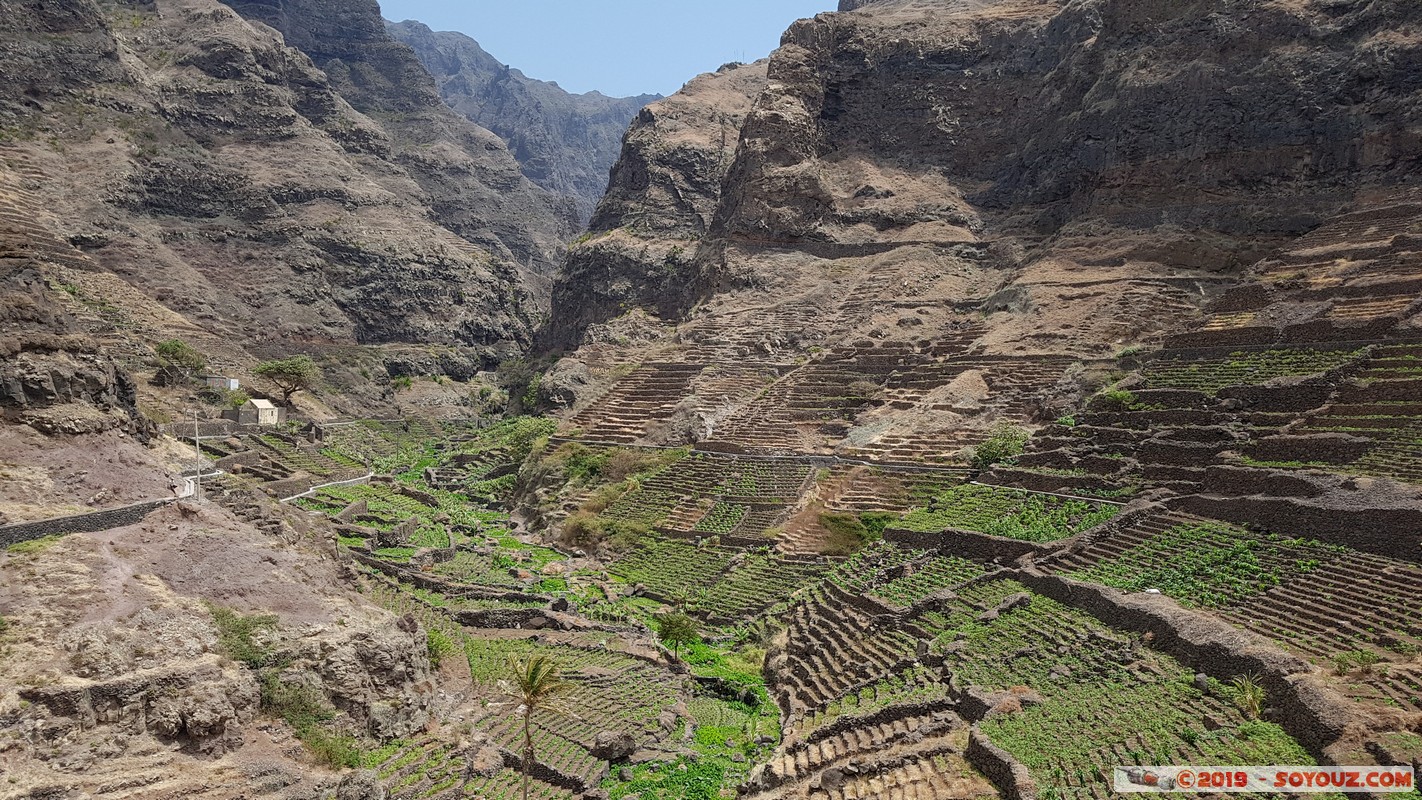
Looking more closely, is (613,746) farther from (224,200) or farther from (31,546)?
(224,200)

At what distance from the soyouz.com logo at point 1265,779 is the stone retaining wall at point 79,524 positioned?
723 inches

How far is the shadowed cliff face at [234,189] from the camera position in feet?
249

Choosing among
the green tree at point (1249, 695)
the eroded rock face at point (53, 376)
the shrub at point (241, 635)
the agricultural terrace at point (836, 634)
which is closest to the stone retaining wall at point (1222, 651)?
the green tree at point (1249, 695)

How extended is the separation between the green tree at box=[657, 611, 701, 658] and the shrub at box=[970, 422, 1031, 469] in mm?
13915

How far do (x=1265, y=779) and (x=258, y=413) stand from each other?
50.7m

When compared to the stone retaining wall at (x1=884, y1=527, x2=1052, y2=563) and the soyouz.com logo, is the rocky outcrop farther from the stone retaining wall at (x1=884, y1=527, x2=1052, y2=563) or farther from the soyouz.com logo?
the soyouz.com logo

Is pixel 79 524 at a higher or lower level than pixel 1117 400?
lower

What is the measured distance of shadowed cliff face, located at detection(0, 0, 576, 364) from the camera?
249 feet

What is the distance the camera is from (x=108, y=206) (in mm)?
76750

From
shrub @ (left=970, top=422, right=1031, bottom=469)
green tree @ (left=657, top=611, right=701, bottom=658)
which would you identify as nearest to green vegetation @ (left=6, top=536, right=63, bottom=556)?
green tree @ (left=657, top=611, right=701, bottom=658)

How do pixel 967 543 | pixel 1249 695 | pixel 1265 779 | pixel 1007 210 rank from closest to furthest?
pixel 1265 779 < pixel 1249 695 < pixel 967 543 < pixel 1007 210

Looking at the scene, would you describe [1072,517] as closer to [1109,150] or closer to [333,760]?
[333,760]

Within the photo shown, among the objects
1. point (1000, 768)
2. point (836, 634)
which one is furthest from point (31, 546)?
point (836, 634)

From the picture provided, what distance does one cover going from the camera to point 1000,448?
36688mm
